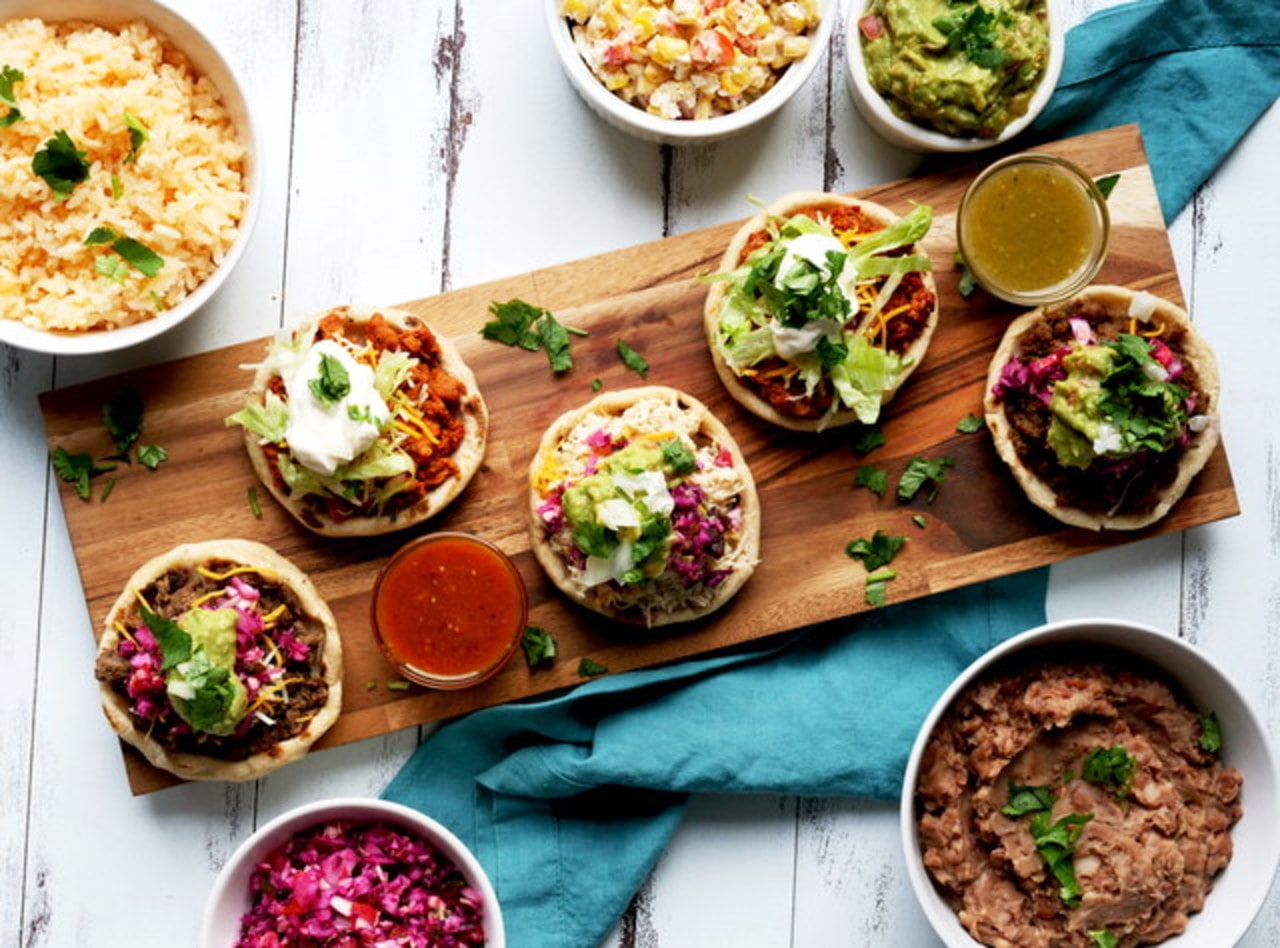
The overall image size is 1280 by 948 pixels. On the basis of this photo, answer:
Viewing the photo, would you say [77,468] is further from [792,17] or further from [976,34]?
[976,34]

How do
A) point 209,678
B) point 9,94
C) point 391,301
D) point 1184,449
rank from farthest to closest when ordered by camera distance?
point 391,301, point 1184,449, point 9,94, point 209,678

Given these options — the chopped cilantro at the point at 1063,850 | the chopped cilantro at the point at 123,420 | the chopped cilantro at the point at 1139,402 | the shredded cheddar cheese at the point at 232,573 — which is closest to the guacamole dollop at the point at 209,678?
the shredded cheddar cheese at the point at 232,573

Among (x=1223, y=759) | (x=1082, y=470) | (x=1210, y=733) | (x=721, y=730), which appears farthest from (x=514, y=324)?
(x=1223, y=759)

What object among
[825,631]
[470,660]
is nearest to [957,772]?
[825,631]

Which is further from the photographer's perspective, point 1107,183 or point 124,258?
point 1107,183

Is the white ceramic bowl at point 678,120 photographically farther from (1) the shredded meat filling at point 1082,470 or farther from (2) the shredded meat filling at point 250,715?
(2) the shredded meat filling at point 250,715

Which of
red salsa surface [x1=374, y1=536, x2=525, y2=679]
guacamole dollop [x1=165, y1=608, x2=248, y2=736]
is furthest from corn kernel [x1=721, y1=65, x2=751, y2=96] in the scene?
guacamole dollop [x1=165, y1=608, x2=248, y2=736]

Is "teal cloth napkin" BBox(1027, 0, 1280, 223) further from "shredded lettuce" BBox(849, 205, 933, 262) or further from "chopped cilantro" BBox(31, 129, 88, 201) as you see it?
"chopped cilantro" BBox(31, 129, 88, 201)
